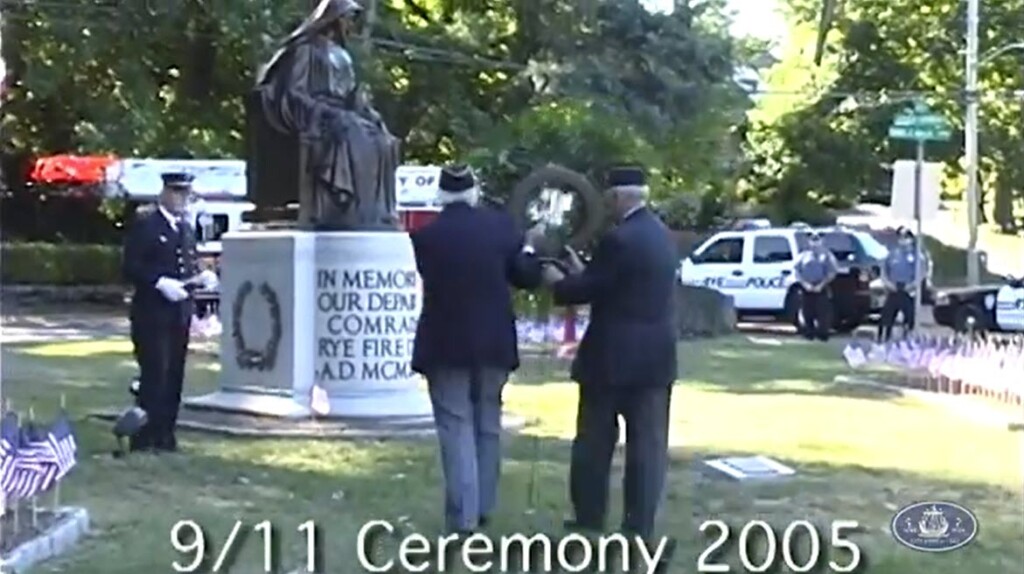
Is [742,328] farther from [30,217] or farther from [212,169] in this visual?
[30,217]

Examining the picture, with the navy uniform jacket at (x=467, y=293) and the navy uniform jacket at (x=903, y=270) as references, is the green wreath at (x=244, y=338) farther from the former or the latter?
the navy uniform jacket at (x=903, y=270)

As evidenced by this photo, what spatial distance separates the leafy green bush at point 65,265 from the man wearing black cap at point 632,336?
34.3 m

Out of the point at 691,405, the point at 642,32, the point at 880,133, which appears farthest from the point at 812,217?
the point at 691,405

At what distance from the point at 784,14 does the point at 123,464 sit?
46038 mm

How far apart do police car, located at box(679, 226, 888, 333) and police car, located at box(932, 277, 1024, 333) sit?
137cm

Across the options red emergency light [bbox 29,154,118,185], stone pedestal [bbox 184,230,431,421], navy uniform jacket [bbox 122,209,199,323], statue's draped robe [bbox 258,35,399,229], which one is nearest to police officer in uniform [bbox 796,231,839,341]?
statue's draped robe [bbox 258,35,399,229]

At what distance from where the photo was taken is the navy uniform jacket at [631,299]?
33.3 ft

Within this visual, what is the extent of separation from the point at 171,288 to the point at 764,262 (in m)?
24.2

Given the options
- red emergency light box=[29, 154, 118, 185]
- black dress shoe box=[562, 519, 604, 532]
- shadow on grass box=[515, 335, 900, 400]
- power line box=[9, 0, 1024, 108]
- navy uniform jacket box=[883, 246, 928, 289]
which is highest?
power line box=[9, 0, 1024, 108]

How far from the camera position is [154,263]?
13.3m

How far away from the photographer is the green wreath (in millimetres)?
15836

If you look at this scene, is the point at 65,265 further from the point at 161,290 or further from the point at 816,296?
the point at 161,290

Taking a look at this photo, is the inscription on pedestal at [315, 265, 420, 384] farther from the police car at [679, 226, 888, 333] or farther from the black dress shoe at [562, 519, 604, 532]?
the police car at [679, 226, 888, 333]

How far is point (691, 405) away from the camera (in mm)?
19109
